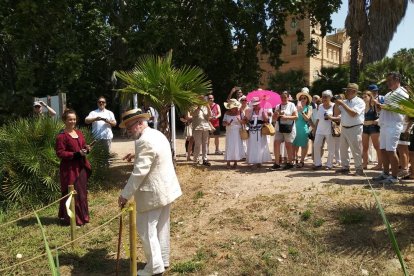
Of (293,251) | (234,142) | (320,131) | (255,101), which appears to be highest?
(255,101)

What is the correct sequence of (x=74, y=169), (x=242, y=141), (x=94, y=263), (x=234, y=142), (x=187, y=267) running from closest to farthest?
(x=187, y=267) < (x=94, y=263) < (x=74, y=169) < (x=234, y=142) < (x=242, y=141)

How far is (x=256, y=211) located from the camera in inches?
260

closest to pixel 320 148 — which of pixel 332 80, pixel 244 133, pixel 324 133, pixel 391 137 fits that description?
pixel 324 133

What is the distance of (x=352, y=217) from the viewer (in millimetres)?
5875

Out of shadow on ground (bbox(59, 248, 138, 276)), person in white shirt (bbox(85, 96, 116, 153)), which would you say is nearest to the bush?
person in white shirt (bbox(85, 96, 116, 153))

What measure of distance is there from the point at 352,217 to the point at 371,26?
56.2 ft

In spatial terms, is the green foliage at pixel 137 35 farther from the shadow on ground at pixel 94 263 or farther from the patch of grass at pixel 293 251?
the patch of grass at pixel 293 251

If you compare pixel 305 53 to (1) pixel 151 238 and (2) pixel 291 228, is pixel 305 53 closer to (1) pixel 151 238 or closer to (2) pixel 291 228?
(2) pixel 291 228

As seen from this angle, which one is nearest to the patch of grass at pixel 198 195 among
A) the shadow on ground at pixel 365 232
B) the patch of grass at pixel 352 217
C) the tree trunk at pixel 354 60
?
the shadow on ground at pixel 365 232

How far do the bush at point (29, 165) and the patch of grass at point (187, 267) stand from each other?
356cm

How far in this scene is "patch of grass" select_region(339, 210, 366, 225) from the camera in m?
5.82

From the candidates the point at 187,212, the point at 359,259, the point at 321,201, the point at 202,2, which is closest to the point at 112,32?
the point at 202,2

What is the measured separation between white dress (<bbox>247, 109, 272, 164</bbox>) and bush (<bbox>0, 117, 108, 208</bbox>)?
392 centimetres

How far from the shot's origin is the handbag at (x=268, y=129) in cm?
935
